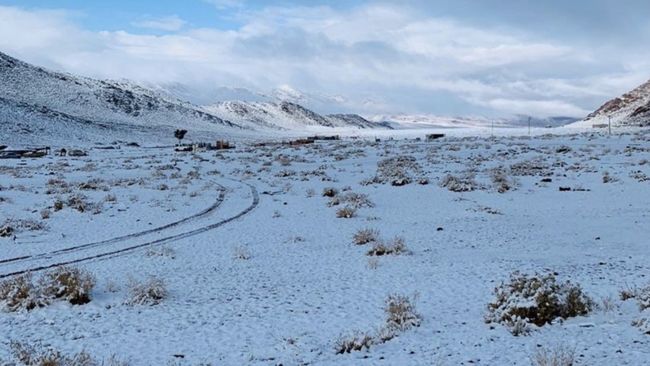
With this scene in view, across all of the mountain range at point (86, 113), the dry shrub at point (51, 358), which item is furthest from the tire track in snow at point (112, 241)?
the mountain range at point (86, 113)

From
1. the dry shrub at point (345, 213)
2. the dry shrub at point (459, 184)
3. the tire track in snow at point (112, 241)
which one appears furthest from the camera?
the dry shrub at point (459, 184)

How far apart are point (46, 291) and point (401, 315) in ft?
17.1

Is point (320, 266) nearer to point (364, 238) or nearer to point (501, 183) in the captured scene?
point (364, 238)

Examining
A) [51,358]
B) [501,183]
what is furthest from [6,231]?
[501,183]

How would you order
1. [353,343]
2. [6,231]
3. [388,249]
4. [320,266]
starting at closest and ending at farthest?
[353,343], [320,266], [388,249], [6,231]

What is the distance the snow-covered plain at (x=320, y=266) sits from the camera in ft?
22.5

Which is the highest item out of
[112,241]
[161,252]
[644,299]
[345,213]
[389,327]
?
[644,299]

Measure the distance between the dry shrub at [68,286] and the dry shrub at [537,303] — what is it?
18.7 ft

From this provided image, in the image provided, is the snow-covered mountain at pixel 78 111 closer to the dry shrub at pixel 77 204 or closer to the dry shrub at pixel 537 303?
the dry shrub at pixel 77 204

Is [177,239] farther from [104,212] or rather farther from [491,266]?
[491,266]

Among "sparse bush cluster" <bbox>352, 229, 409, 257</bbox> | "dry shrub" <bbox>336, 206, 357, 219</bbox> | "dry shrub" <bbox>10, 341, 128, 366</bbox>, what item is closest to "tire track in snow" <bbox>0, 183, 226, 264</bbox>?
"dry shrub" <bbox>336, 206, 357, 219</bbox>

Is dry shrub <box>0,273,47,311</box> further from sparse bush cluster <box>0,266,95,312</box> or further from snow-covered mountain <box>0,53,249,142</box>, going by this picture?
snow-covered mountain <box>0,53,249,142</box>

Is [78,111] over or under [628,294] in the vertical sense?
over

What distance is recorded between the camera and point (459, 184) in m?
24.4
